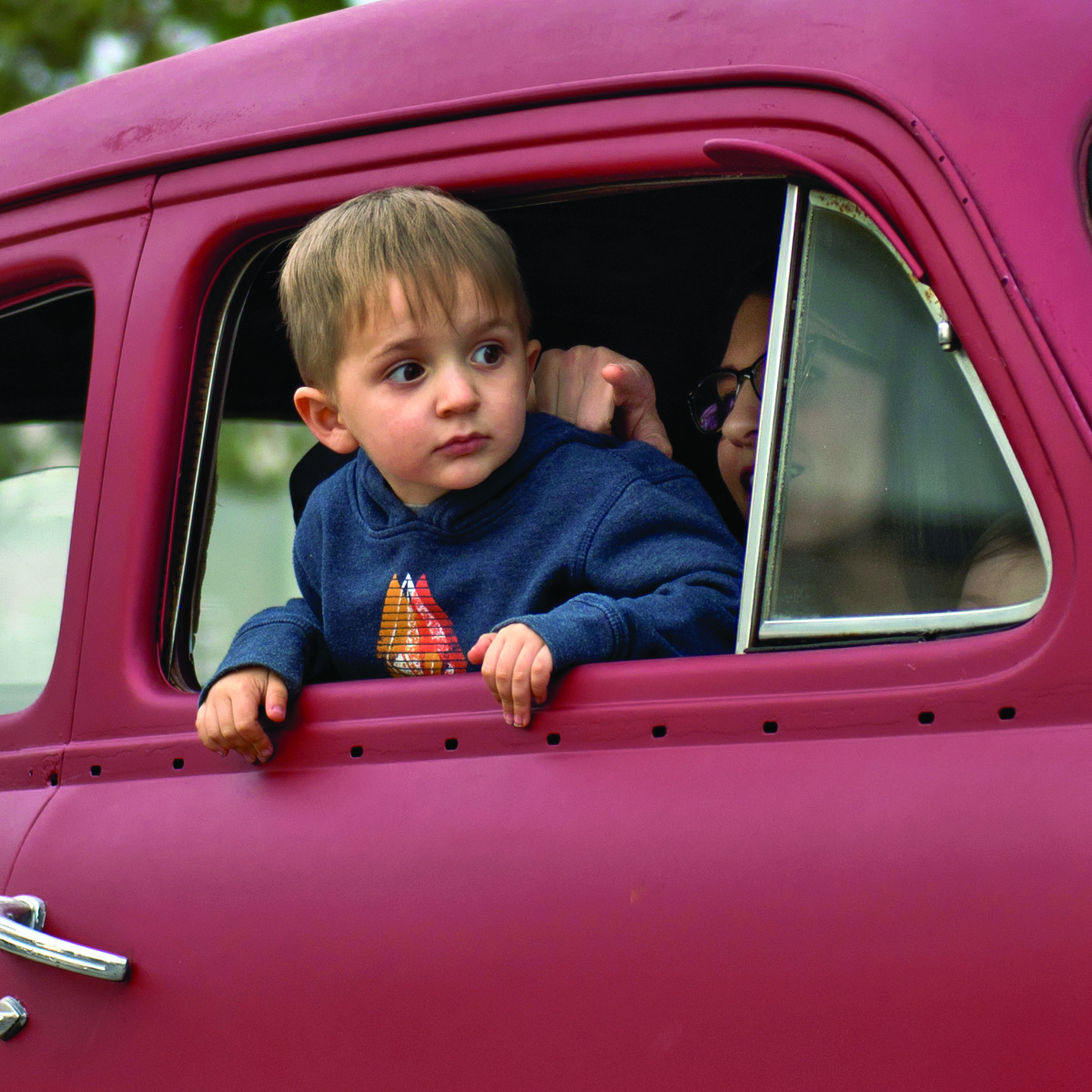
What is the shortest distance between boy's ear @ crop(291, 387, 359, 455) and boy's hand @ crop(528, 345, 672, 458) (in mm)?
271

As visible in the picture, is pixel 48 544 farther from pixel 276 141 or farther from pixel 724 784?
pixel 724 784

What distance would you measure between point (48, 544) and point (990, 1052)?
5.97ft

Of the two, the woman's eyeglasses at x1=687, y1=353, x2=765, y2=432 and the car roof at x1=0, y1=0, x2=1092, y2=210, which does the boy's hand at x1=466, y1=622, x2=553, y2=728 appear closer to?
the car roof at x1=0, y1=0, x2=1092, y2=210

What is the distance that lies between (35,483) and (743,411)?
1338mm

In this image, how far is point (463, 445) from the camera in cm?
Answer: 162

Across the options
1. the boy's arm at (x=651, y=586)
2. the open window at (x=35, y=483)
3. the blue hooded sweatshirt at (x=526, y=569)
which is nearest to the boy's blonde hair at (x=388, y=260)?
the blue hooded sweatshirt at (x=526, y=569)

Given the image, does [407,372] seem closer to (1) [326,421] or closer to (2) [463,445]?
(2) [463,445]

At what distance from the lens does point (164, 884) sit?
4.69 ft

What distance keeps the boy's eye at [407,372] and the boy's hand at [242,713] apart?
0.39 meters

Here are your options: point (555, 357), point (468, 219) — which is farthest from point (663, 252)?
point (468, 219)

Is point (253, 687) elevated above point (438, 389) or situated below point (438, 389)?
below

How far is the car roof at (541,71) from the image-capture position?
51.1 inches

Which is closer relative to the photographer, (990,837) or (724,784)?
(990,837)

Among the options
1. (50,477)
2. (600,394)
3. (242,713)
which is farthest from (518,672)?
(50,477)
